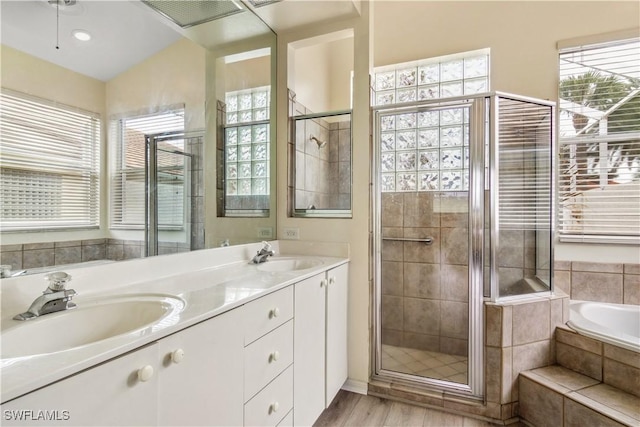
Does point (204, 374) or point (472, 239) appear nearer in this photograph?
Result: point (204, 374)

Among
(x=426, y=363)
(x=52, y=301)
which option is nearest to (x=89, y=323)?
(x=52, y=301)

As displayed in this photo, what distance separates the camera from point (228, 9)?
77.4 inches

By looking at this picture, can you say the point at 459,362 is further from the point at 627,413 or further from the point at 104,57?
the point at 104,57

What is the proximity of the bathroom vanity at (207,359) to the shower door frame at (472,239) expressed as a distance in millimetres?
445

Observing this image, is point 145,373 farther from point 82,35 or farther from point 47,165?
point 82,35

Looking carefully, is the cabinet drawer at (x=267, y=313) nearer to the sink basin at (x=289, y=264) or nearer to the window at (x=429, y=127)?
the sink basin at (x=289, y=264)

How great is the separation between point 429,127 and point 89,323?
2.33m

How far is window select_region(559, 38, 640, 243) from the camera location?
2279mm

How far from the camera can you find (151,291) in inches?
47.4

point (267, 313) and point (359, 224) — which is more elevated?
point (359, 224)

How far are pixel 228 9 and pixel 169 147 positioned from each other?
104 cm

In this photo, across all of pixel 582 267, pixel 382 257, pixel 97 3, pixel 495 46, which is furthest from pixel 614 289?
pixel 97 3

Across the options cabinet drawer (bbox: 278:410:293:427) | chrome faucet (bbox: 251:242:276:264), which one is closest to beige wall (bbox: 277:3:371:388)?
chrome faucet (bbox: 251:242:276:264)

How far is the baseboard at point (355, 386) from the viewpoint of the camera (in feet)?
6.93
